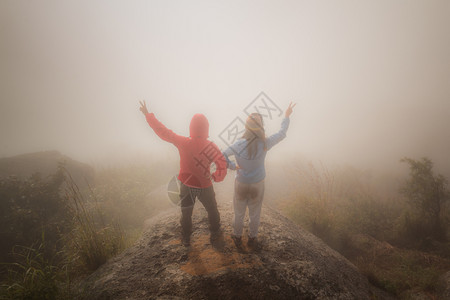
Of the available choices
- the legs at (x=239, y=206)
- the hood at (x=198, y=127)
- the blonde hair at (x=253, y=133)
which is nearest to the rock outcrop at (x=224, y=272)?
the legs at (x=239, y=206)

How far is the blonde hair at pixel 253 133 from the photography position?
8.13 ft

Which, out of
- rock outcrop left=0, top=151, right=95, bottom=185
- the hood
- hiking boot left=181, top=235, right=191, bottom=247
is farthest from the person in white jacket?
rock outcrop left=0, top=151, right=95, bottom=185

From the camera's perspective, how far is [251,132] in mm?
2504

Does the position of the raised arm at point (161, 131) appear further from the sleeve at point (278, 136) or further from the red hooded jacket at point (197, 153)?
the sleeve at point (278, 136)

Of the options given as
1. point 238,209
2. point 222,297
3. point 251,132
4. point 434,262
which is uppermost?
point 251,132

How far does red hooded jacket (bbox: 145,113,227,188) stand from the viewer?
268 cm

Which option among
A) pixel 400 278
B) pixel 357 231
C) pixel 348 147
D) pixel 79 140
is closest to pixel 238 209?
pixel 400 278

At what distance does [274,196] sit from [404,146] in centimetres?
2247

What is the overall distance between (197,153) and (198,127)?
1.46 feet

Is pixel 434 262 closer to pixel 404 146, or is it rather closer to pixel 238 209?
pixel 238 209

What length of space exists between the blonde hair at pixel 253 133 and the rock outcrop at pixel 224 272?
1594mm

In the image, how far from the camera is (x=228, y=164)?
2.64 m

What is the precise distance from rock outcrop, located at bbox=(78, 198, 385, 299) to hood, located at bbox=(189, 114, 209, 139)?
1.89 m

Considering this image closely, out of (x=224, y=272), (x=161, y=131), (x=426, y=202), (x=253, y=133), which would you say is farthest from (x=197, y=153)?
(x=426, y=202)
